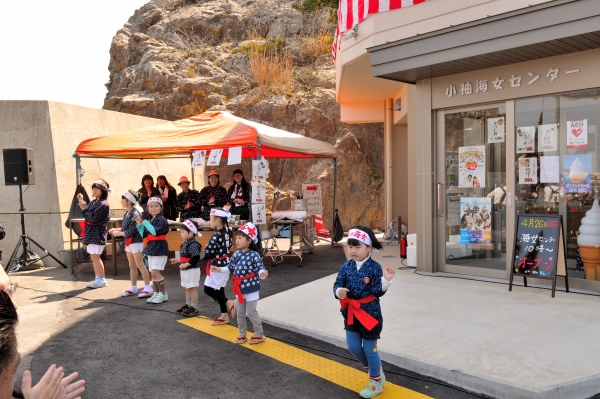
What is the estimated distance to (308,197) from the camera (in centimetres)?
1336

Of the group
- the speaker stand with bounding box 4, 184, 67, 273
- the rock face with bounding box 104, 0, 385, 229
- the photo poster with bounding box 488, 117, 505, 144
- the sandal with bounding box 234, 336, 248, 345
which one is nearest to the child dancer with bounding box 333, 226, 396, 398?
the sandal with bounding box 234, 336, 248, 345

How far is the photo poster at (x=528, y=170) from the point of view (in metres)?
7.45

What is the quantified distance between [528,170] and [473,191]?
98 centimetres

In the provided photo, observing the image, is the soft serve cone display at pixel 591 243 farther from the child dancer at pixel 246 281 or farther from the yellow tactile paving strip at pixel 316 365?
the child dancer at pixel 246 281

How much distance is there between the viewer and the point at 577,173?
7.09 meters

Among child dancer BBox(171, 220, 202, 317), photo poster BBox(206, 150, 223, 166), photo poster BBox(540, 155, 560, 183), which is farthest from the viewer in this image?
photo poster BBox(206, 150, 223, 166)

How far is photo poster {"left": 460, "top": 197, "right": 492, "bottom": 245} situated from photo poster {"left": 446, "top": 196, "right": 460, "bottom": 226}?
0.21ft

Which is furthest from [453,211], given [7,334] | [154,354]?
[7,334]

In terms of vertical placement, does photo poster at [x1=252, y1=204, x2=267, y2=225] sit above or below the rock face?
below

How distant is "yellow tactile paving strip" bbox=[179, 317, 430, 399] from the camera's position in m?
4.16

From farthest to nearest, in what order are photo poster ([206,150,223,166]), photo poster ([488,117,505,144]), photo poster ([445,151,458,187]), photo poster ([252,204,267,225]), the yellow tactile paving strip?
1. photo poster ([206,150,223,166])
2. photo poster ([252,204,267,225])
3. photo poster ([445,151,458,187])
4. photo poster ([488,117,505,144])
5. the yellow tactile paving strip

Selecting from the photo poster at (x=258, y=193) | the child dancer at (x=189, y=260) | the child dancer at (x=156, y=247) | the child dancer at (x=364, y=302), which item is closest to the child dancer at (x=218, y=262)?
the child dancer at (x=189, y=260)

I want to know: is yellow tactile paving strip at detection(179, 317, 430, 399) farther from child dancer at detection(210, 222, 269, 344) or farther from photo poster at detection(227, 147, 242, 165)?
photo poster at detection(227, 147, 242, 165)

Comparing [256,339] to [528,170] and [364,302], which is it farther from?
[528,170]
